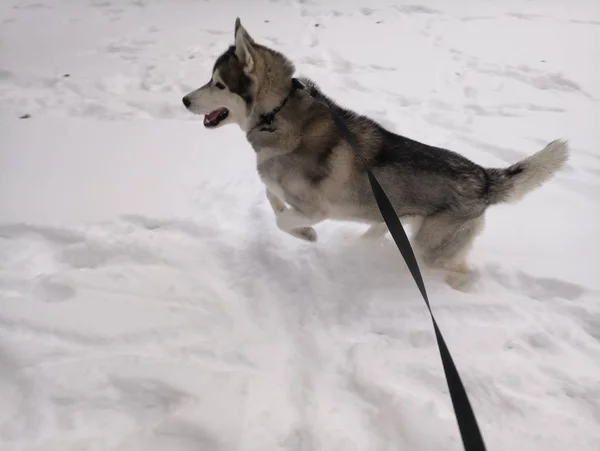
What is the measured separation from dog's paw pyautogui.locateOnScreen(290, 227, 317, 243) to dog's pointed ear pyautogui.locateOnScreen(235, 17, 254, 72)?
1032 mm

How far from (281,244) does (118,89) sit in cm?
261

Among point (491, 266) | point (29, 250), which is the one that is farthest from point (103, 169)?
point (491, 266)

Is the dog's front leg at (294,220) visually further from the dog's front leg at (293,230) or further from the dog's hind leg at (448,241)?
the dog's hind leg at (448,241)

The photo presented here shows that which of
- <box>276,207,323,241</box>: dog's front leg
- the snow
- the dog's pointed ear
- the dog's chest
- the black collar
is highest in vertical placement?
the dog's pointed ear

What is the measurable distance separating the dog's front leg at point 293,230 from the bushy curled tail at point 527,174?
3.61 feet

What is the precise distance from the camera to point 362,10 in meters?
6.32

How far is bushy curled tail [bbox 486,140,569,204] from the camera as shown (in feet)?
7.43

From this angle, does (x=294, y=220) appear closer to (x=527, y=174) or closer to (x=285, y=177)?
(x=285, y=177)

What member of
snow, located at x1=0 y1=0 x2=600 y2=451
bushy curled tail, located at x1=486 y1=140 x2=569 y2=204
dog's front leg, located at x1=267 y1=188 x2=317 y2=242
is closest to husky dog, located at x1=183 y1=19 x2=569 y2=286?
bushy curled tail, located at x1=486 y1=140 x2=569 y2=204

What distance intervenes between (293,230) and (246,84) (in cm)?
94

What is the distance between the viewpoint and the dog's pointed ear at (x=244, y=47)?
7.16 ft

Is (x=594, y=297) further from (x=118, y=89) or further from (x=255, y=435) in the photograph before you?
(x=118, y=89)

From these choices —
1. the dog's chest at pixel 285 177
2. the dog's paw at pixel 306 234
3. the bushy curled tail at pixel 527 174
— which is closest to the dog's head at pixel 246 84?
the dog's chest at pixel 285 177

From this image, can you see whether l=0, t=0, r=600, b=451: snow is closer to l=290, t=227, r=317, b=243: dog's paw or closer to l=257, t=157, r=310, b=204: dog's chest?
l=290, t=227, r=317, b=243: dog's paw
